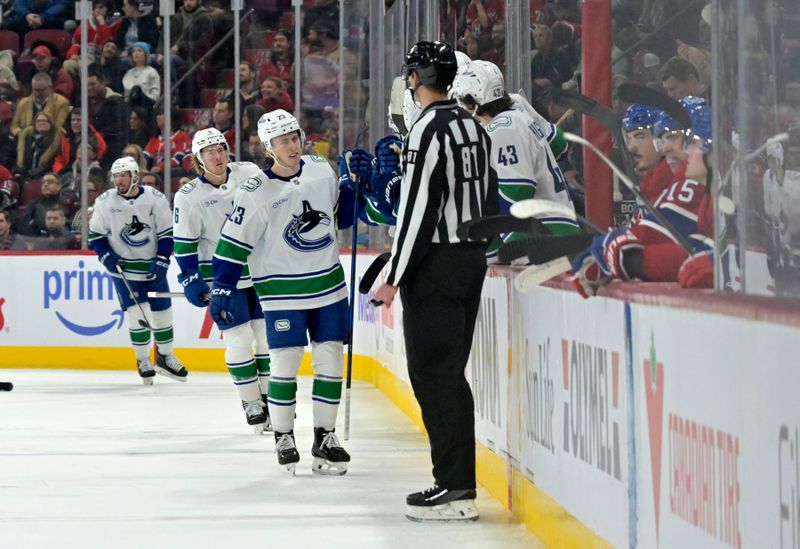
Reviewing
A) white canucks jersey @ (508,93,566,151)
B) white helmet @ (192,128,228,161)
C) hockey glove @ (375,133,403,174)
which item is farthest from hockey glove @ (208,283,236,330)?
white helmet @ (192,128,228,161)

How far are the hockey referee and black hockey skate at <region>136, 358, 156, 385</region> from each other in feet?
17.5

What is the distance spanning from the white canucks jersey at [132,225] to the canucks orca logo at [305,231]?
4238mm

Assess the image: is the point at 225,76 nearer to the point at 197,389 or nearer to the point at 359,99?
the point at 359,99

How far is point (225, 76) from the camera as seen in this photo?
1158cm

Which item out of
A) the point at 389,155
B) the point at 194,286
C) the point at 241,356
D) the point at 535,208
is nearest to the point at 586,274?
the point at 535,208

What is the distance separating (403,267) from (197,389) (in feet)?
17.2

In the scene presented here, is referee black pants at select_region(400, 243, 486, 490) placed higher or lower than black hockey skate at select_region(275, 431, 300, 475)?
higher

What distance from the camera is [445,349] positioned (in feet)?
14.1

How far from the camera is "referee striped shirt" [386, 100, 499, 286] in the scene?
424 cm

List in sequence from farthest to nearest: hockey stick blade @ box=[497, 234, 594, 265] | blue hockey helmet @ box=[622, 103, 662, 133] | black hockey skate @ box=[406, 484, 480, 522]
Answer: black hockey skate @ box=[406, 484, 480, 522]
blue hockey helmet @ box=[622, 103, 662, 133]
hockey stick blade @ box=[497, 234, 594, 265]

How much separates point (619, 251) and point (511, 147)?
1.68 meters

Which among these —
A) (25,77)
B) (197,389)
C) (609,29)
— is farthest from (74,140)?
(609,29)

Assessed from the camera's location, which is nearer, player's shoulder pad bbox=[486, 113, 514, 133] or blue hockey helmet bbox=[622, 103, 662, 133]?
blue hockey helmet bbox=[622, 103, 662, 133]

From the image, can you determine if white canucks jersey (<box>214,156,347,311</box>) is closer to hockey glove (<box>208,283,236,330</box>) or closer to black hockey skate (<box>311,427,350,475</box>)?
hockey glove (<box>208,283,236,330</box>)
